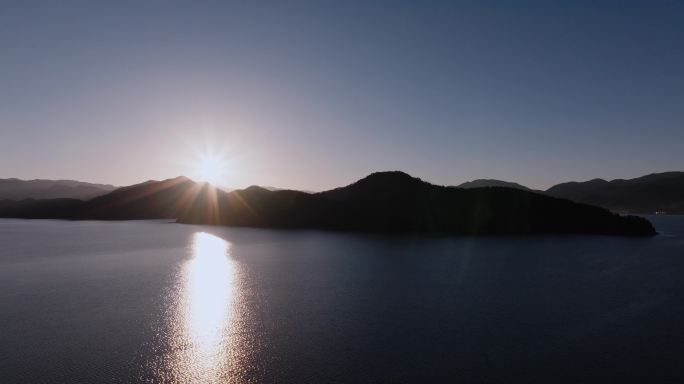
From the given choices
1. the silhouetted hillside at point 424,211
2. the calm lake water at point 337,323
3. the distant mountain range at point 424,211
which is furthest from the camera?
the silhouetted hillside at point 424,211

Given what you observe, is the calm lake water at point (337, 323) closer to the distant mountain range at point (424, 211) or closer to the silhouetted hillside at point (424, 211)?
the silhouetted hillside at point (424, 211)

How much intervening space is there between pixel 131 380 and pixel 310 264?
40.7 metres

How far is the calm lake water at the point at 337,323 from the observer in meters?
19.5

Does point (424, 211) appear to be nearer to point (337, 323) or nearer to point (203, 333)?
point (337, 323)

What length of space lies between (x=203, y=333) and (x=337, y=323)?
32.1ft

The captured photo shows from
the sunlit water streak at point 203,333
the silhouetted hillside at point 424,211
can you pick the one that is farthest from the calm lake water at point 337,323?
the silhouetted hillside at point 424,211

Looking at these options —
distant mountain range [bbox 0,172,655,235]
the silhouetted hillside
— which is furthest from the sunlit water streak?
the silhouetted hillside

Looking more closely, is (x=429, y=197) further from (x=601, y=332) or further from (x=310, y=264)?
(x=601, y=332)

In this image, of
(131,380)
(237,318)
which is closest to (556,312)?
(237,318)

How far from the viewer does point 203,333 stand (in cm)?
2502

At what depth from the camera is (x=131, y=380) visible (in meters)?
17.9

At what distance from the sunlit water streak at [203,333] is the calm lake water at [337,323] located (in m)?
0.13

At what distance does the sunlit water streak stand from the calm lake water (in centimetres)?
13

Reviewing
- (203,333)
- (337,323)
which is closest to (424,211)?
(337,323)
